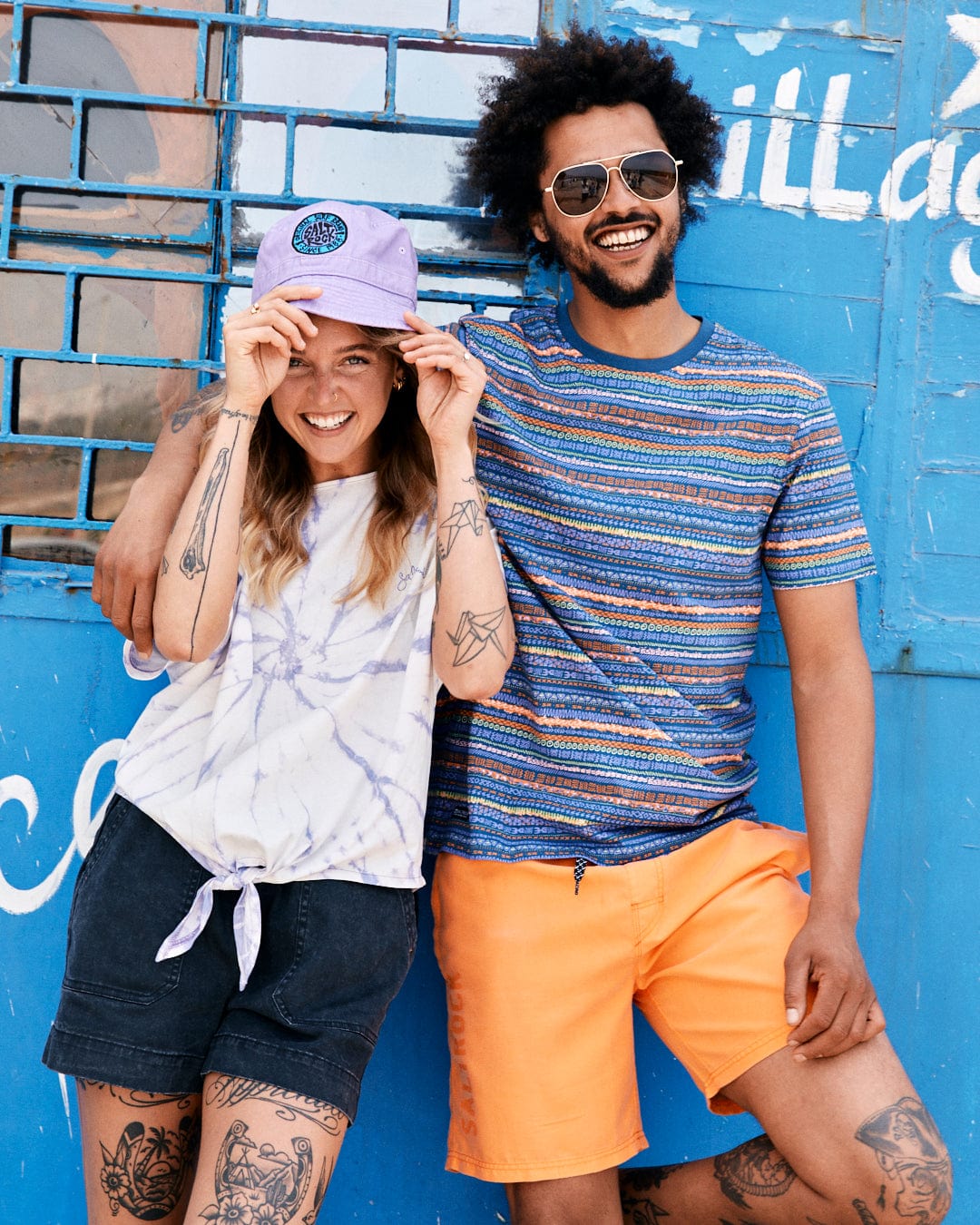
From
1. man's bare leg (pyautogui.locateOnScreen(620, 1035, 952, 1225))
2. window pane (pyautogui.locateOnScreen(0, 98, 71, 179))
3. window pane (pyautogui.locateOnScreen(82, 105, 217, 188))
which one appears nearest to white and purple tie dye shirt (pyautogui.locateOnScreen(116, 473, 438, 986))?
man's bare leg (pyautogui.locateOnScreen(620, 1035, 952, 1225))

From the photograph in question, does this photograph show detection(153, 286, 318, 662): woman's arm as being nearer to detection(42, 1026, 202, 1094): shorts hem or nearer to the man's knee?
detection(42, 1026, 202, 1094): shorts hem

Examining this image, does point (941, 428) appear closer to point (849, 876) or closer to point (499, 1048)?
point (849, 876)

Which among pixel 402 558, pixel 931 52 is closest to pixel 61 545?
pixel 402 558

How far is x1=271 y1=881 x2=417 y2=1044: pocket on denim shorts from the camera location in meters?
1.98

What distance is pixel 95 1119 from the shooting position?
1982 mm

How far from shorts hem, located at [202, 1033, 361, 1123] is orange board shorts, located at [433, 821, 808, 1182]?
0.42 metres

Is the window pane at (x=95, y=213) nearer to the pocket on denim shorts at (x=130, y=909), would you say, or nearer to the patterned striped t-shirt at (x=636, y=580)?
the patterned striped t-shirt at (x=636, y=580)

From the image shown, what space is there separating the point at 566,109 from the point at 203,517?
4.01 ft

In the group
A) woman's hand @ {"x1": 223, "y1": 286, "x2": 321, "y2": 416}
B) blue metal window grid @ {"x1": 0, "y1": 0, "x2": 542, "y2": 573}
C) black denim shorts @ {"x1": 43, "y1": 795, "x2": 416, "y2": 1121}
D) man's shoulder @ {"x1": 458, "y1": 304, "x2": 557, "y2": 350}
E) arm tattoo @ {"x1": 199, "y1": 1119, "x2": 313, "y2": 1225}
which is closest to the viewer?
arm tattoo @ {"x1": 199, "y1": 1119, "x2": 313, "y2": 1225}

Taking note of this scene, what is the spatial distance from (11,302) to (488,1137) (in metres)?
2.22

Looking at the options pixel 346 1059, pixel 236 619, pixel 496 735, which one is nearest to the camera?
pixel 346 1059

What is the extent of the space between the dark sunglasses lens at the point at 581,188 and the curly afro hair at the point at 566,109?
0.50 feet

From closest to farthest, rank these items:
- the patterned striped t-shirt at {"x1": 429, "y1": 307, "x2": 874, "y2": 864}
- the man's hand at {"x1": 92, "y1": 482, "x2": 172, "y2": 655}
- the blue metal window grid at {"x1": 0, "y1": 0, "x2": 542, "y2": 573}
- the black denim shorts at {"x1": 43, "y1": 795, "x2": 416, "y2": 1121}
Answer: the black denim shorts at {"x1": 43, "y1": 795, "x2": 416, "y2": 1121} → the man's hand at {"x1": 92, "y1": 482, "x2": 172, "y2": 655} → the patterned striped t-shirt at {"x1": 429, "y1": 307, "x2": 874, "y2": 864} → the blue metal window grid at {"x1": 0, "y1": 0, "x2": 542, "y2": 573}

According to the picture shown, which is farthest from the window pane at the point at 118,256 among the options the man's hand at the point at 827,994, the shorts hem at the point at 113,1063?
the man's hand at the point at 827,994
